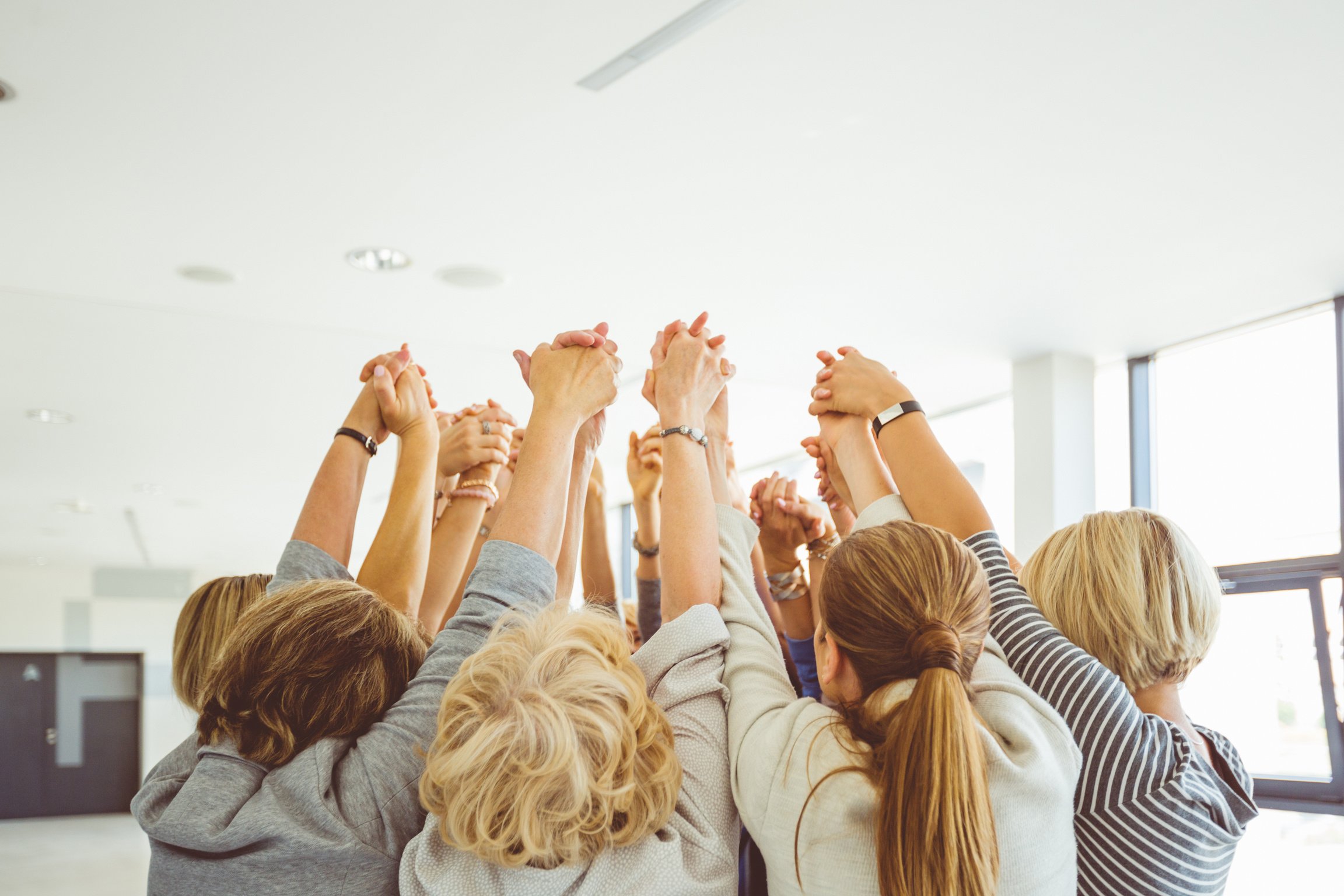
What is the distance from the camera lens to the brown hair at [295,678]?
102cm

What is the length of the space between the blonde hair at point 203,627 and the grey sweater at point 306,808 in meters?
0.38

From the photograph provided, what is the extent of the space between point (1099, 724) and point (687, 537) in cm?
48

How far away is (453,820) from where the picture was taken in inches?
35.9

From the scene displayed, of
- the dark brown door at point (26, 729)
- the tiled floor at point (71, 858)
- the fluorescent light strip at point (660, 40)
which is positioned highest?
the fluorescent light strip at point (660, 40)

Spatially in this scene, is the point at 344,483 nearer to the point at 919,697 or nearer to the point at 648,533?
the point at 648,533

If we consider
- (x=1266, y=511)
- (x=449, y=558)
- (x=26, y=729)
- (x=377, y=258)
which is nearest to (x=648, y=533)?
(x=449, y=558)

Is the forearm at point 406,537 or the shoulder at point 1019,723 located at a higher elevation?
the forearm at point 406,537

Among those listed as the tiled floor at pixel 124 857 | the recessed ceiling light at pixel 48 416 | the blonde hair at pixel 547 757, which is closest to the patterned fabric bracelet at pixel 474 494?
the blonde hair at pixel 547 757

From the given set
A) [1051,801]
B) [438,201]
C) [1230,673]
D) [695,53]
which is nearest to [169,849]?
[1051,801]

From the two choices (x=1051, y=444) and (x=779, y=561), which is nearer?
(x=779, y=561)

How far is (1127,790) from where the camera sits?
109cm

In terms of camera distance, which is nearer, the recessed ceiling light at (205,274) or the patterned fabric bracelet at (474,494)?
the patterned fabric bracelet at (474,494)

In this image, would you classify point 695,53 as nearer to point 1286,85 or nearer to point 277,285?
point 1286,85

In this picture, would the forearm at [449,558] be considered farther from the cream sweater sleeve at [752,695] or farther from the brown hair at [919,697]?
the brown hair at [919,697]
